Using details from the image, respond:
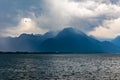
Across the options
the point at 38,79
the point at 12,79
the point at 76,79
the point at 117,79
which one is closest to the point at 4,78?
the point at 12,79

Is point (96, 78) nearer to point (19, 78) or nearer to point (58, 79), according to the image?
point (58, 79)

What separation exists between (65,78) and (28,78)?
1025 centimetres

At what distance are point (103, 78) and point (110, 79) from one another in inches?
105

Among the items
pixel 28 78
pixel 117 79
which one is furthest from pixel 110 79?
pixel 28 78

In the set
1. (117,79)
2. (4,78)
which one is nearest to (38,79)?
(4,78)

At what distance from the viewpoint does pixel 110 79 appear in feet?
267

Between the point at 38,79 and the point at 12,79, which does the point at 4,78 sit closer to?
the point at 12,79

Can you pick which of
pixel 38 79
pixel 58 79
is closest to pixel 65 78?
pixel 58 79

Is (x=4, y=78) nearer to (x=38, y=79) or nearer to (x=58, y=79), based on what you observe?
(x=38, y=79)

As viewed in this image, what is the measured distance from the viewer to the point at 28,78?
81688 mm

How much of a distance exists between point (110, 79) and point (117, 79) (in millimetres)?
Answer: 1880

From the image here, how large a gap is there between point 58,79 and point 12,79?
1236cm

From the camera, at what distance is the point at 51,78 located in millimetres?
83062

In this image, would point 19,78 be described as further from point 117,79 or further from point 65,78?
point 117,79
